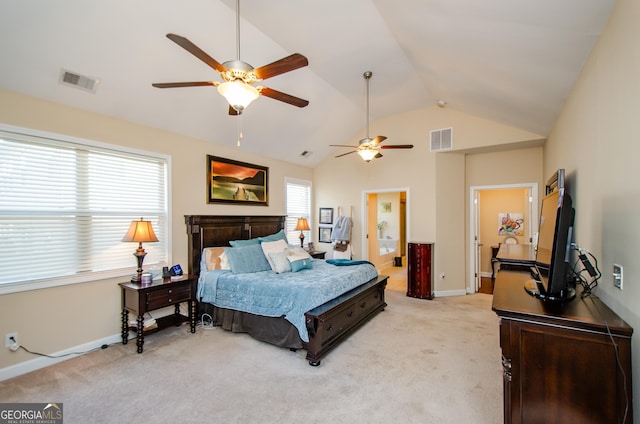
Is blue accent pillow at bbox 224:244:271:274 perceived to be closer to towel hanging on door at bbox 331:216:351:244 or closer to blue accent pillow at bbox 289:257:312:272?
blue accent pillow at bbox 289:257:312:272

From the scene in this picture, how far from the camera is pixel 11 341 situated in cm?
272

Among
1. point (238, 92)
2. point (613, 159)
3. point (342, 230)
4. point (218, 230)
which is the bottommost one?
point (342, 230)

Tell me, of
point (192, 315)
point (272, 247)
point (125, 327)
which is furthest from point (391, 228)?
point (125, 327)

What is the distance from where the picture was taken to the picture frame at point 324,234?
22.1 ft

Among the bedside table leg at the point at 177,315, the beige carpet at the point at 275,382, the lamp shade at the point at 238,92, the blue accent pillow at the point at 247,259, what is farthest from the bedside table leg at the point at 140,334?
the lamp shade at the point at 238,92

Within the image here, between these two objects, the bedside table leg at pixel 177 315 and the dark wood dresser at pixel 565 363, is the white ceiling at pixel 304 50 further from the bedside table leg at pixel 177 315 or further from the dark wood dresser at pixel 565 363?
the bedside table leg at pixel 177 315

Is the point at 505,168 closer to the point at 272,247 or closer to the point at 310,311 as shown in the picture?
the point at 272,247

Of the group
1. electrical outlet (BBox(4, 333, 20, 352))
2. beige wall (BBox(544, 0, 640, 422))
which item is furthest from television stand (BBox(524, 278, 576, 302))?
electrical outlet (BBox(4, 333, 20, 352))

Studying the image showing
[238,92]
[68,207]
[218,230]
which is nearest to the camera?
[238,92]

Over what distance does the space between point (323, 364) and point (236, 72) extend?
2820 mm

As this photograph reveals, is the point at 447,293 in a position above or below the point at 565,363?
below

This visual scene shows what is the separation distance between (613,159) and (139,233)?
4.22m

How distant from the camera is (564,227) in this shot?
172 cm

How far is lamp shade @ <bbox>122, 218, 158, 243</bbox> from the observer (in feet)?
10.7
